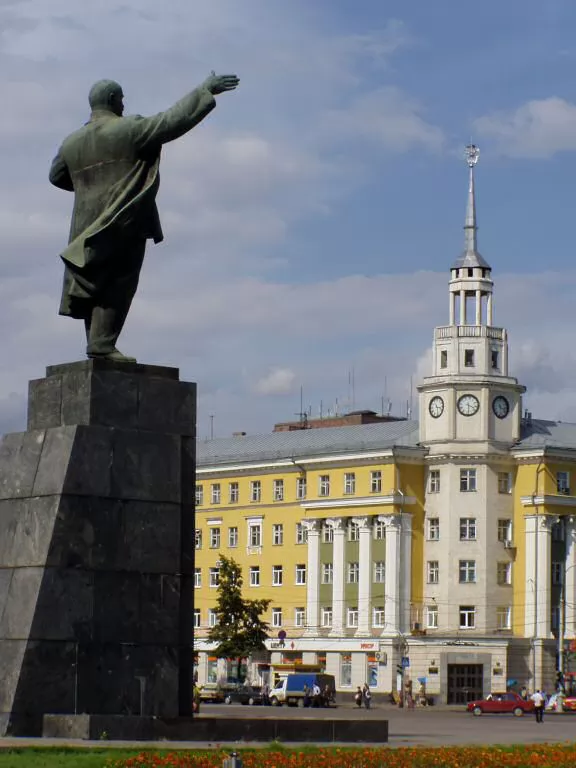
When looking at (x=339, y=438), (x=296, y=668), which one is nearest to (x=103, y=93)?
(x=296, y=668)

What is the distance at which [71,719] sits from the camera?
2036cm

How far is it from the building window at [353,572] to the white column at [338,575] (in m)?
0.33

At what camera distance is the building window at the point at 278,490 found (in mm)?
106250

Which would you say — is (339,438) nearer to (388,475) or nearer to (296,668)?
(388,475)

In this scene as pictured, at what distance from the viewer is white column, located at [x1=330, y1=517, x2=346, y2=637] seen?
100688mm

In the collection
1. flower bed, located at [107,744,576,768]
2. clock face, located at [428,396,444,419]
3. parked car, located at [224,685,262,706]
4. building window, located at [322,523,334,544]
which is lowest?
parked car, located at [224,685,262,706]

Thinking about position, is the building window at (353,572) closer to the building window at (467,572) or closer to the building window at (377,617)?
the building window at (377,617)

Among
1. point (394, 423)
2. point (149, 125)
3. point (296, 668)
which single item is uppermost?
point (394, 423)

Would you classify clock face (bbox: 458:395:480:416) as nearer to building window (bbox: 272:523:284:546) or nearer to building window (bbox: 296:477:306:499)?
building window (bbox: 296:477:306:499)

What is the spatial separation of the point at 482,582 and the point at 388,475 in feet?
24.4

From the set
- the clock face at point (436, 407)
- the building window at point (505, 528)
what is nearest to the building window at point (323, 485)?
the clock face at point (436, 407)

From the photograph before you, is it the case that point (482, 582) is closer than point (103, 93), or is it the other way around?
point (103, 93)

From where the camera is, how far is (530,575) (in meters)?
98.5

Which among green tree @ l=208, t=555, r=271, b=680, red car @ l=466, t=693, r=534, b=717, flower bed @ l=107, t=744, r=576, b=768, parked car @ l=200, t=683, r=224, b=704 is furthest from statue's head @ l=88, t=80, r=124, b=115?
green tree @ l=208, t=555, r=271, b=680
